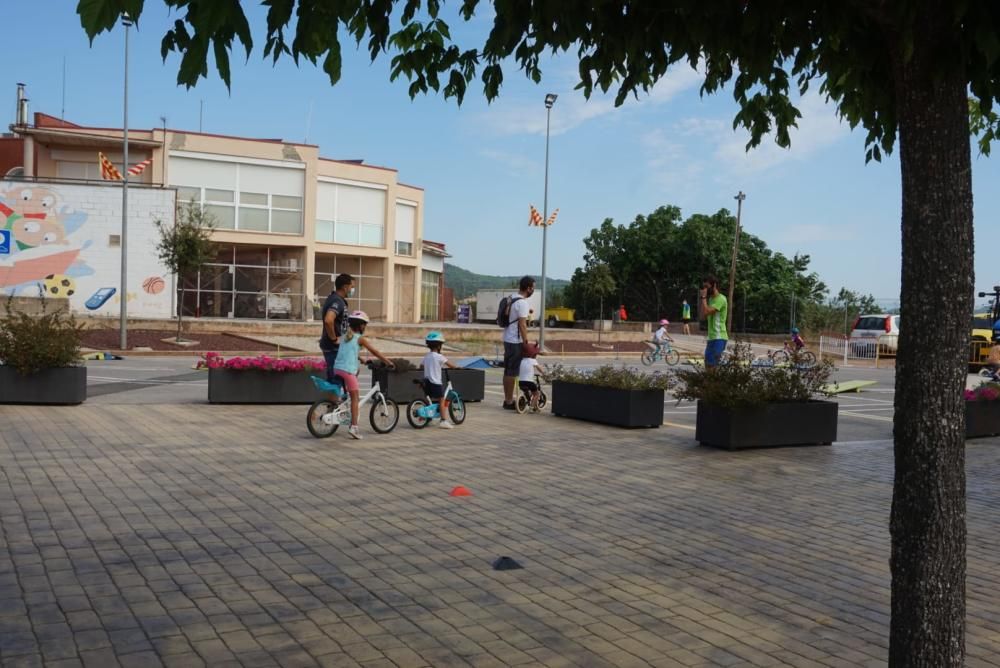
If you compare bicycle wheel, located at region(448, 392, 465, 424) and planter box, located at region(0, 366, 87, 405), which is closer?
bicycle wheel, located at region(448, 392, 465, 424)

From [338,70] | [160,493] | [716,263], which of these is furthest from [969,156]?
[716,263]

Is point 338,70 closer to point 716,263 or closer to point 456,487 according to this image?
point 456,487

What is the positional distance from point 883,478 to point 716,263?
188ft

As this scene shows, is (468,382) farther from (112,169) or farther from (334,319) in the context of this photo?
(112,169)

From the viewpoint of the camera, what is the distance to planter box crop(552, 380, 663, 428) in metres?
12.2

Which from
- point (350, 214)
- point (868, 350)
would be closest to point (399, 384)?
point (868, 350)

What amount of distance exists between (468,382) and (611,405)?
323 cm

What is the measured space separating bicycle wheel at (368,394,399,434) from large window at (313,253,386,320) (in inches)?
1453

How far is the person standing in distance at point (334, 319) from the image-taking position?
36.1ft

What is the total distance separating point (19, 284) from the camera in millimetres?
36406

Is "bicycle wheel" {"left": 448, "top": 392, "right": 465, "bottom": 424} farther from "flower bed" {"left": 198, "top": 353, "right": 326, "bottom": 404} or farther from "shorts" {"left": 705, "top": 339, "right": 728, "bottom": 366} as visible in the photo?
"shorts" {"left": 705, "top": 339, "right": 728, "bottom": 366}

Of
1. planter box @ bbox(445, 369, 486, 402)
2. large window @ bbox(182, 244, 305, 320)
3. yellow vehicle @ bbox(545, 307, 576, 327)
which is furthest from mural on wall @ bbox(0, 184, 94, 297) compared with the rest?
yellow vehicle @ bbox(545, 307, 576, 327)

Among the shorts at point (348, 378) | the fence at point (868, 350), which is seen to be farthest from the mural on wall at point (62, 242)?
the shorts at point (348, 378)

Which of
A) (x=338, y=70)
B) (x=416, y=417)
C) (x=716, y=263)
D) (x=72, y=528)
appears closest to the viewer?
(x=338, y=70)
